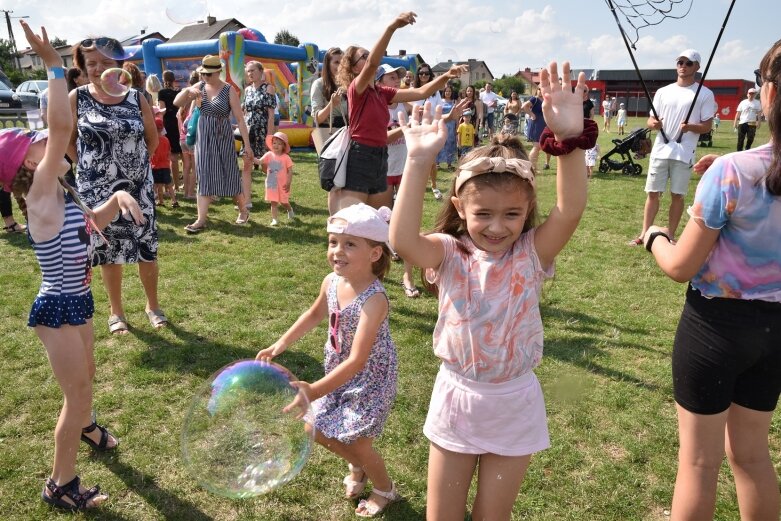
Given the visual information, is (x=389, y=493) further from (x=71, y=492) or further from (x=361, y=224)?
(x=71, y=492)

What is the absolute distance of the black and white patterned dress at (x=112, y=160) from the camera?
4559 millimetres

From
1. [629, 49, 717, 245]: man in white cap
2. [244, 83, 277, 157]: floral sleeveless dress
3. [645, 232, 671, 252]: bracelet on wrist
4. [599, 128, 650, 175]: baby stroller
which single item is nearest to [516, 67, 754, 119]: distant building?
[599, 128, 650, 175]: baby stroller

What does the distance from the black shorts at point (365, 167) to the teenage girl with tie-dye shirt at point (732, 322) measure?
3196 mm

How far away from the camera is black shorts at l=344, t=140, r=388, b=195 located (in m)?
5.26

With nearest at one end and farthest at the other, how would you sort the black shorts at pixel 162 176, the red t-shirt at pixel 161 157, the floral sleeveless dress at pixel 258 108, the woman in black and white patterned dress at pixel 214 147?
the woman in black and white patterned dress at pixel 214 147 → the red t-shirt at pixel 161 157 → the black shorts at pixel 162 176 → the floral sleeveless dress at pixel 258 108

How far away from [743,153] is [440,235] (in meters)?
1.08

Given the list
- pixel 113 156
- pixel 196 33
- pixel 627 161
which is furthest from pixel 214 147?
pixel 196 33

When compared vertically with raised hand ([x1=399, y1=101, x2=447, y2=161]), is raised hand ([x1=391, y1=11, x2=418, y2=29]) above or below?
above

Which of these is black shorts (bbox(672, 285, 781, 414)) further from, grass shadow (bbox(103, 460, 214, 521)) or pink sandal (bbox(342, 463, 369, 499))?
grass shadow (bbox(103, 460, 214, 521))

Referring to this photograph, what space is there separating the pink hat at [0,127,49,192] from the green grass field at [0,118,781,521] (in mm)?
1620

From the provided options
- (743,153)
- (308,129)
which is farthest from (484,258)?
(308,129)

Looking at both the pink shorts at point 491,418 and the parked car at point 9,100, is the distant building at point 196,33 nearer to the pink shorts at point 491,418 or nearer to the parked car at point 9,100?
the parked car at point 9,100

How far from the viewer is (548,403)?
3.99 m

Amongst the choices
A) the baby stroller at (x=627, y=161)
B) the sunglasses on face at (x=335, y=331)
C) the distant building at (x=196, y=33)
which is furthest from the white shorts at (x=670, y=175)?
the distant building at (x=196, y=33)
